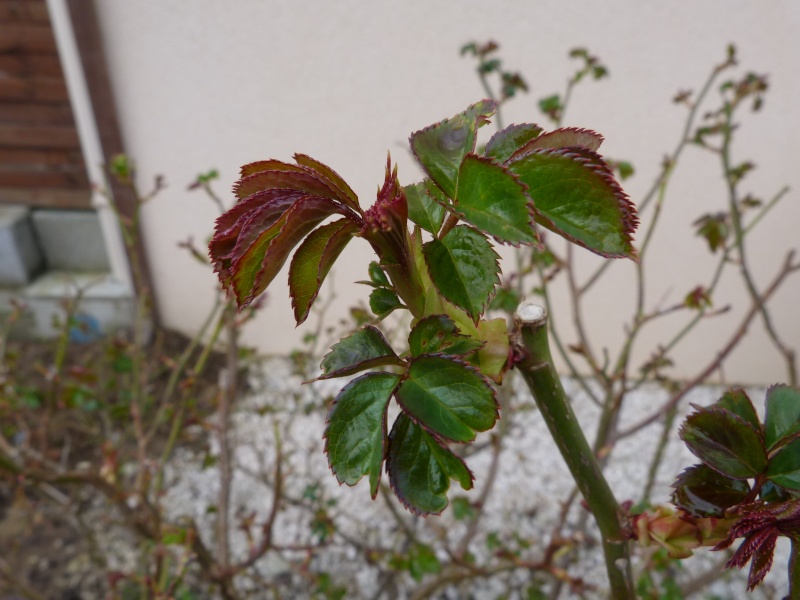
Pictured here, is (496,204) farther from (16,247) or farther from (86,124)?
(16,247)

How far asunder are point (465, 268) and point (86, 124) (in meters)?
2.42

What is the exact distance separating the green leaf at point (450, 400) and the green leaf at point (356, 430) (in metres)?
0.01

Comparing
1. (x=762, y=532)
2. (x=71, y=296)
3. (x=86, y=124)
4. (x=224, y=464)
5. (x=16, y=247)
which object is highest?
(x=86, y=124)

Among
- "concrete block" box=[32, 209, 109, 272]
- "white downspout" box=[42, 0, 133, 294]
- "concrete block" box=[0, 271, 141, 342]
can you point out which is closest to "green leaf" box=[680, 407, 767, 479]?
"white downspout" box=[42, 0, 133, 294]

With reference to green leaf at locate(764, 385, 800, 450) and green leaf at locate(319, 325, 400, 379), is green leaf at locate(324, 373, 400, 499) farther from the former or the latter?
green leaf at locate(764, 385, 800, 450)

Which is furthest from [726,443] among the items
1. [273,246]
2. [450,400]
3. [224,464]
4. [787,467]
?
[224,464]

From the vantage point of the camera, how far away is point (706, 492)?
0.36 m

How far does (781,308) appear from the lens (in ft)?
7.67

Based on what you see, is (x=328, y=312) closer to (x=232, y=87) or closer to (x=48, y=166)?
(x=232, y=87)

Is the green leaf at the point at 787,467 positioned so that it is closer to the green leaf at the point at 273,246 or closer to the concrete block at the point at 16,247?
the green leaf at the point at 273,246

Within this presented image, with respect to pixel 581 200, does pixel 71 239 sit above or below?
above

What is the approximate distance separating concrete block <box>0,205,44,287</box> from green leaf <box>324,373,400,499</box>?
2856mm

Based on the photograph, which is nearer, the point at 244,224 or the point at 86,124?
the point at 244,224

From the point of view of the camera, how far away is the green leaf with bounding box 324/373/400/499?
1.00 feet
